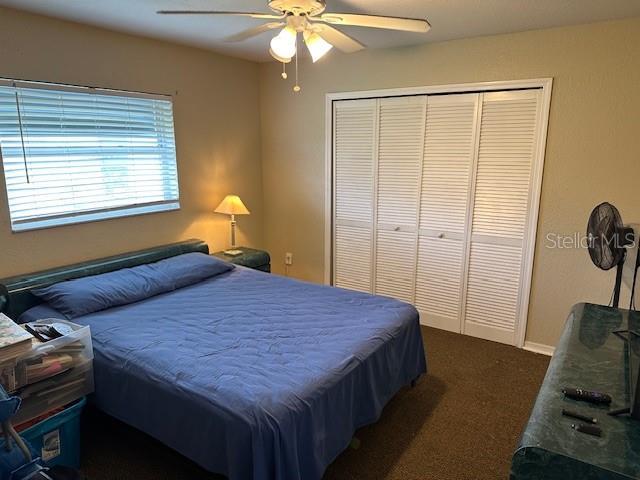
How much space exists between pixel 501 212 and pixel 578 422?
7.02 feet

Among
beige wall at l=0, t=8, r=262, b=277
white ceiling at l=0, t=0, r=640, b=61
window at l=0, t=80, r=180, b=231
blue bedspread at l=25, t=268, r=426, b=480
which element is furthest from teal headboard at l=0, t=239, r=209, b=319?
white ceiling at l=0, t=0, r=640, b=61

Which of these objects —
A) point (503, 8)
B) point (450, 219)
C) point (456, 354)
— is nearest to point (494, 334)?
point (456, 354)

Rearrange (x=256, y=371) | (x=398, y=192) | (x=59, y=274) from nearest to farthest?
(x=256, y=371) < (x=59, y=274) < (x=398, y=192)

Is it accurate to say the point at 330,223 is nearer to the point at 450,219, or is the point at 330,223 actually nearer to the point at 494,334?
the point at 450,219

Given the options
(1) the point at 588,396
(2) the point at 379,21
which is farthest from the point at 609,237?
(2) the point at 379,21

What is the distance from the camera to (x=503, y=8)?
97.0 inches

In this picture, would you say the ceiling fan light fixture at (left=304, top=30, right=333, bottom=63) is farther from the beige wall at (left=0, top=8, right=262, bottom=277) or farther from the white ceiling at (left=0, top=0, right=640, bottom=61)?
the beige wall at (left=0, top=8, right=262, bottom=277)

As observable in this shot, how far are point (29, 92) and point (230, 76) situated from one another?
1705 millimetres

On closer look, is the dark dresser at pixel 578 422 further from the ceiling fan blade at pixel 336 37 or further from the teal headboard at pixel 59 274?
the teal headboard at pixel 59 274

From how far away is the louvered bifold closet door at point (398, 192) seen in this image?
3.53 meters

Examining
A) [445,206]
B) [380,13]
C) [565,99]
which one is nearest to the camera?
[380,13]

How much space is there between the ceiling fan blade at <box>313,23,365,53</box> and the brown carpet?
82.4 inches

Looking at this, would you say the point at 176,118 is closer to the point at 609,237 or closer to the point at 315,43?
the point at 315,43

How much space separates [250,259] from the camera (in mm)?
3766
